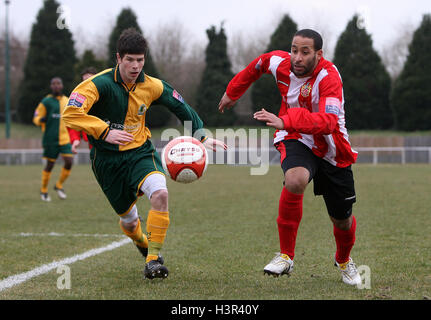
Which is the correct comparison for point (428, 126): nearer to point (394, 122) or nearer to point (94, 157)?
point (394, 122)

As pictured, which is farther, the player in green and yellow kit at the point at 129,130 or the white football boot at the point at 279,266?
the player in green and yellow kit at the point at 129,130

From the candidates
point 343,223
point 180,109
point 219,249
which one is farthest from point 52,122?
point 343,223

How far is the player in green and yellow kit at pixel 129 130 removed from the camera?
4.60 m

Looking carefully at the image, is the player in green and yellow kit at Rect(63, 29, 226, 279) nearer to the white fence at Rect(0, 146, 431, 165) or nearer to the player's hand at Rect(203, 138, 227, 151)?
the player's hand at Rect(203, 138, 227, 151)

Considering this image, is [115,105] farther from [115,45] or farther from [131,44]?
[115,45]

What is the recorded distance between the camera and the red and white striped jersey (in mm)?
3971

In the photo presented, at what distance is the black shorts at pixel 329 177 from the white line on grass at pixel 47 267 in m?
2.29

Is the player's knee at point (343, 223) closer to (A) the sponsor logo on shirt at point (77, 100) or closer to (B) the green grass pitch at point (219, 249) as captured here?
(B) the green grass pitch at point (219, 249)

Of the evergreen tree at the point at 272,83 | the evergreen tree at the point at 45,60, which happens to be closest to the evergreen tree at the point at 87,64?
the evergreen tree at the point at 45,60

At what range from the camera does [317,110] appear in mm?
4379

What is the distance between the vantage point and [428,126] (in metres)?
33.9

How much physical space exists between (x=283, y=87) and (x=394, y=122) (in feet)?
108

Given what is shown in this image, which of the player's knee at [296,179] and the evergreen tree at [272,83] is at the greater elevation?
the evergreen tree at [272,83]
